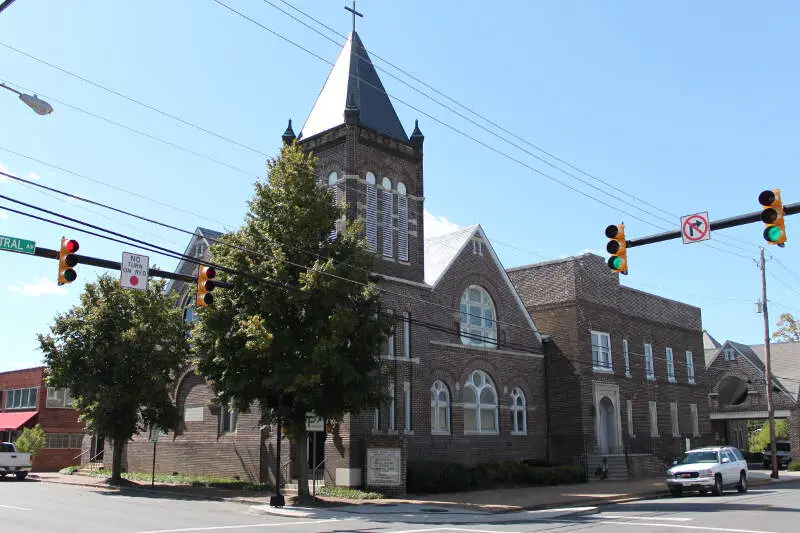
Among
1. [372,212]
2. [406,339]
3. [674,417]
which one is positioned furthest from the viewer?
[674,417]

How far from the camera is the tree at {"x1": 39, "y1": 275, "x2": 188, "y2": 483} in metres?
29.9

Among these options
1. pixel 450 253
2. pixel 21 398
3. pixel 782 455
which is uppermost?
pixel 450 253

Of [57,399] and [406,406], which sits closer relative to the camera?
[406,406]

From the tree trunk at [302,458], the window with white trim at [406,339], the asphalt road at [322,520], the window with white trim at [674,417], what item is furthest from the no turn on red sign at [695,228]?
the window with white trim at [674,417]

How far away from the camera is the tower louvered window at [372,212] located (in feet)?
100

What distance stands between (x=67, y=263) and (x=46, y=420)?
3830 cm

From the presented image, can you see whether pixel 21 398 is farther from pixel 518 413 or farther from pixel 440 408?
pixel 518 413

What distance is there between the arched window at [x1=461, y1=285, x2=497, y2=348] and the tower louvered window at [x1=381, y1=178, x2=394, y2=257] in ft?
15.3

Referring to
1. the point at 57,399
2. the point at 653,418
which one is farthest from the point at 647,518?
the point at 57,399

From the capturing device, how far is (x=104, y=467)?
131ft

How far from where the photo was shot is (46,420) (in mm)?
48062

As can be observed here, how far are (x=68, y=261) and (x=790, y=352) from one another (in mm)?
53367

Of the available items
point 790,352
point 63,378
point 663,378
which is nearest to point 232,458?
point 63,378

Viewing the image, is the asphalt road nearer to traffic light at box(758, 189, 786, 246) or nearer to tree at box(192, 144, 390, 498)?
tree at box(192, 144, 390, 498)
